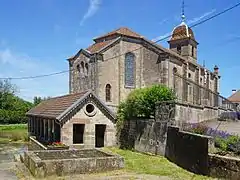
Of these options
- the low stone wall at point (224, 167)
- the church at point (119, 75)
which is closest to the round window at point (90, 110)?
the church at point (119, 75)

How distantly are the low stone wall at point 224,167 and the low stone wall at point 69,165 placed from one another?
3937 millimetres

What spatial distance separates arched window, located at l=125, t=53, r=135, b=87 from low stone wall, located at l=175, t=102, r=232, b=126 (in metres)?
11.6

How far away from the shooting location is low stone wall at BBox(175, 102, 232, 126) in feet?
60.9

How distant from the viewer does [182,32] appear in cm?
5456

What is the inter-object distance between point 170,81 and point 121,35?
27.6 feet

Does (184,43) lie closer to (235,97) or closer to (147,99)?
(235,97)

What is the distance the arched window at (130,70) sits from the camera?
3731cm

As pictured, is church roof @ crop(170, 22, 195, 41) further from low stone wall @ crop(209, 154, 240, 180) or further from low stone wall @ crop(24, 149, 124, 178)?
low stone wall @ crop(209, 154, 240, 180)

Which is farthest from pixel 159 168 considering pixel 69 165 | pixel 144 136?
pixel 144 136

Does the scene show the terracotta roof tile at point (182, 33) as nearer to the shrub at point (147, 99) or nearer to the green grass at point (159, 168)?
the shrub at point (147, 99)

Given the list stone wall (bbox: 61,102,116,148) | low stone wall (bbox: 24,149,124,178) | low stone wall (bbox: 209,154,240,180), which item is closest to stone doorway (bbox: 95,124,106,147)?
stone wall (bbox: 61,102,116,148)

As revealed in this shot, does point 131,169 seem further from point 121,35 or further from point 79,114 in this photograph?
point 121,35

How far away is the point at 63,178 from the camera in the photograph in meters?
11.4

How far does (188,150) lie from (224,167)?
294 cm
